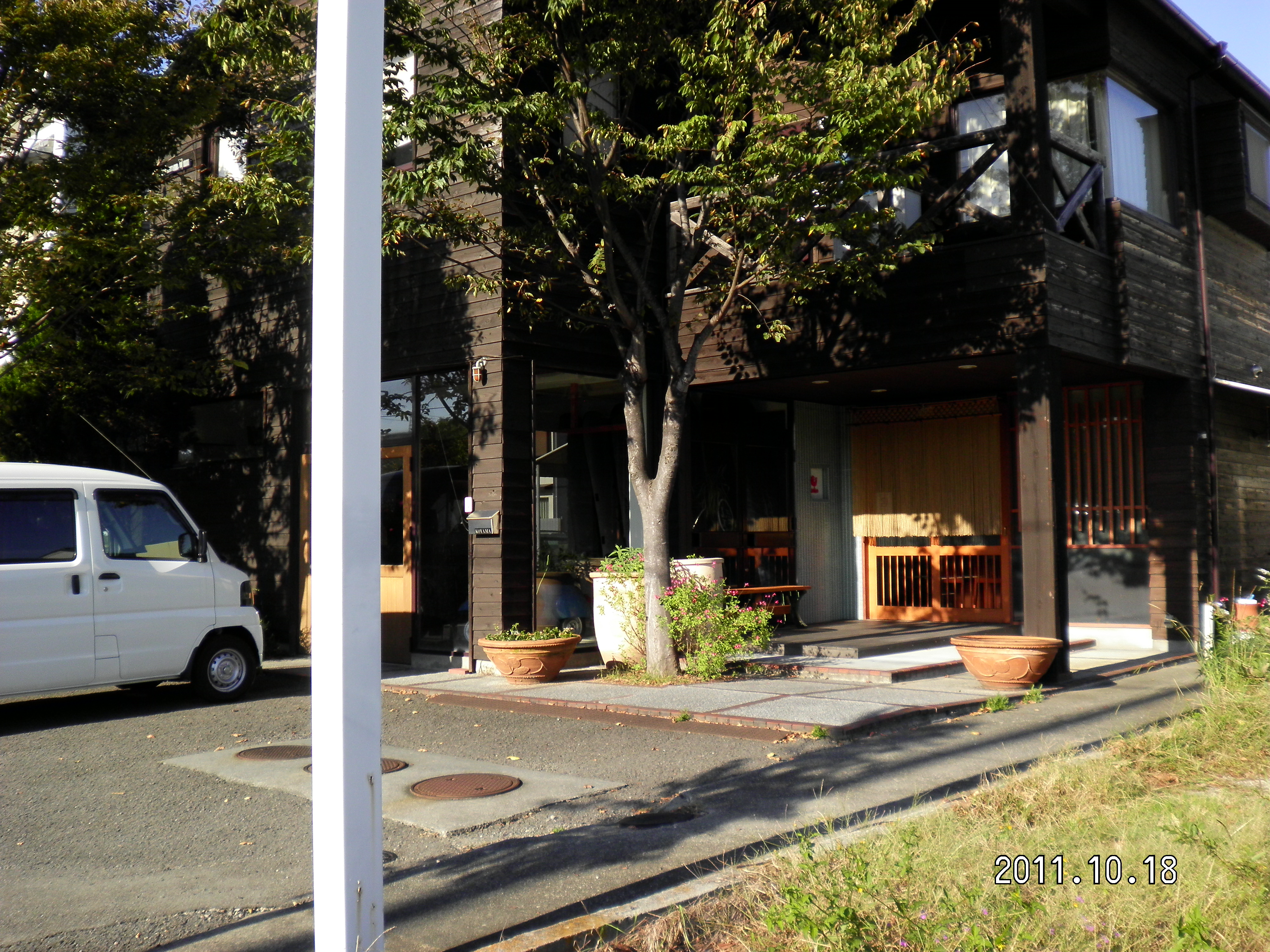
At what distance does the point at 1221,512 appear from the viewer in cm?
1338

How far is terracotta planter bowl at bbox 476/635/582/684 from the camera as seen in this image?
10156 mm

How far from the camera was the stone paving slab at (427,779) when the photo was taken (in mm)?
5711

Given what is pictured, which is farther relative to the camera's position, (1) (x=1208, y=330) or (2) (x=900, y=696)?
(1) (x=1208, y=330)

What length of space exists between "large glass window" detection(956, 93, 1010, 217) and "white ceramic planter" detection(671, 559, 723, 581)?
215 inches

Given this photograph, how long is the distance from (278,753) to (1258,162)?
1417cm

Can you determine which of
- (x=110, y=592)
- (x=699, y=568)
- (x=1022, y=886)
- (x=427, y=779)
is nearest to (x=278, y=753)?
(x=427, y=779)

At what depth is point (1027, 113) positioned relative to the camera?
10164 millimetres

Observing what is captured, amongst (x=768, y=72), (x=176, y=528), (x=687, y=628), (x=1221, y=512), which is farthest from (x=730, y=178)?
(x=1221, y=512)

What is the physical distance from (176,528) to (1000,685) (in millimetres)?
7178

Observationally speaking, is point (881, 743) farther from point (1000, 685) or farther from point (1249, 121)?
point (1249, 121)

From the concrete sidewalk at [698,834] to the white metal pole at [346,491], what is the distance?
82 cm

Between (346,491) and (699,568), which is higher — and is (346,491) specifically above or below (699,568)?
above
